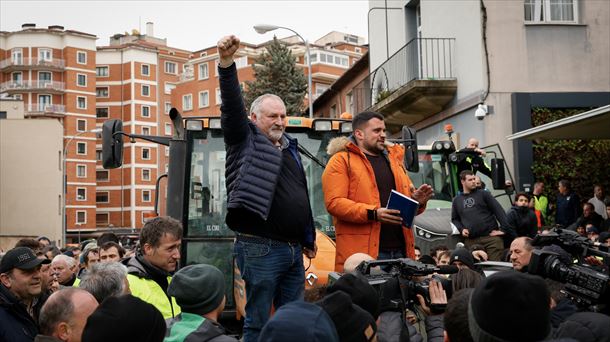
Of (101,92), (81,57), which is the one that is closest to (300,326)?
(81,57)

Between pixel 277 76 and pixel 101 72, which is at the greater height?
pixel 101 72

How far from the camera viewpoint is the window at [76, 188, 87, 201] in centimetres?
10206

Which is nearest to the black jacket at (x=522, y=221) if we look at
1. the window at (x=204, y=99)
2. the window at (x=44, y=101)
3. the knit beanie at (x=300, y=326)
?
the knit beanie at (x=300, y=326)

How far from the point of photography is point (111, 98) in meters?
111

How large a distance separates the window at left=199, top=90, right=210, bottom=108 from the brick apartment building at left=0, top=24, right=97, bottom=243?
1425cm

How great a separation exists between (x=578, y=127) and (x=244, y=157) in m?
9.20

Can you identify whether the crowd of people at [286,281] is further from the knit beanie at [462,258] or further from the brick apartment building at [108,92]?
the brick apartment building at [108,92]

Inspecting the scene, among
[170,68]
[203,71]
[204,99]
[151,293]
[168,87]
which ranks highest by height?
[170,68]

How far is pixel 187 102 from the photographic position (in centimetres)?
10369

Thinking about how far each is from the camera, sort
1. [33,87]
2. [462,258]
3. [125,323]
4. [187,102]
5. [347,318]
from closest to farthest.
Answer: [125,323], [347,318], [462,258], [33,87], [187,102]

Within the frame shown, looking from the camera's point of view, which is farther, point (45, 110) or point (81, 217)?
point (45, 110)

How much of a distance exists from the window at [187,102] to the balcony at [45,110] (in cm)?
1409

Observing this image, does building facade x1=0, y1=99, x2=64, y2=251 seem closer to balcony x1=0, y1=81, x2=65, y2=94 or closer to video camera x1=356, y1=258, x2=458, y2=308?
balcony x1=0, y1=81, x2=65, y2=94

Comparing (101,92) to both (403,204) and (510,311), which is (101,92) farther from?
(510,311)
